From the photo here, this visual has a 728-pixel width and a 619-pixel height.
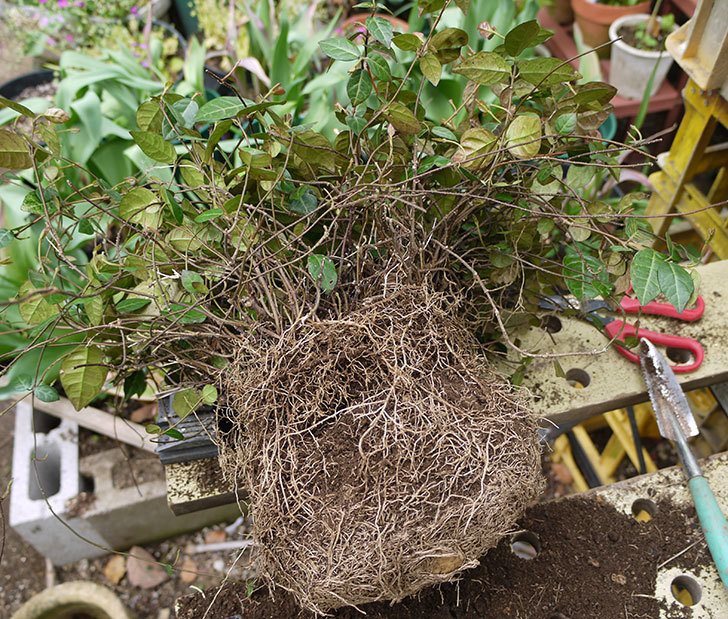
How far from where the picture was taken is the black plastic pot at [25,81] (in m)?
1.95

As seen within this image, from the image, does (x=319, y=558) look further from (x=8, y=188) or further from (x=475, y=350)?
(x=8, y=188)

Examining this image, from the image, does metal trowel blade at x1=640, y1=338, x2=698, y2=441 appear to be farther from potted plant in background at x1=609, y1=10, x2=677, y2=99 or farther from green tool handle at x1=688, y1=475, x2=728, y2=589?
potted plant in background at x1=609, y1=10, x2=677, y2=99

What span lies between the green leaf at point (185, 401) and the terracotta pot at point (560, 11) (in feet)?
6.42

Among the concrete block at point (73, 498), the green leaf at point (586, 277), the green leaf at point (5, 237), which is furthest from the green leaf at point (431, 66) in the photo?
the concrete block at point (73, 498)

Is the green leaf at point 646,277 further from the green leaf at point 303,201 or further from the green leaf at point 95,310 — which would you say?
the green leaf at point 95,310

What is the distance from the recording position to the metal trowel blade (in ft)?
2.64

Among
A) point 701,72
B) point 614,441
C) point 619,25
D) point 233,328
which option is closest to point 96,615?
point 233,328

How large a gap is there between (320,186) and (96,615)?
97 centimetres

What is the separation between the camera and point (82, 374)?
2.22 ft

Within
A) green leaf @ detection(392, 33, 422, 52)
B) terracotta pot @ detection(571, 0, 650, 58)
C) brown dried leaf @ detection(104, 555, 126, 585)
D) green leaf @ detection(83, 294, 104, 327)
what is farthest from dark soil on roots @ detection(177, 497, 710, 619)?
terracotta pot @ detection(571, 0, 650, 58)

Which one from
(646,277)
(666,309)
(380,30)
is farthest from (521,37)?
(666,309)

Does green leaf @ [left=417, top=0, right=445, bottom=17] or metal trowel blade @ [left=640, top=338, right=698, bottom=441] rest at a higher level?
green leaf @ [left=417, top=0, right=445, bottom=17]

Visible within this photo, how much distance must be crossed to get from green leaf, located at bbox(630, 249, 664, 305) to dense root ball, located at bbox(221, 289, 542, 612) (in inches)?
6.6

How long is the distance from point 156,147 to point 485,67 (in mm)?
368
